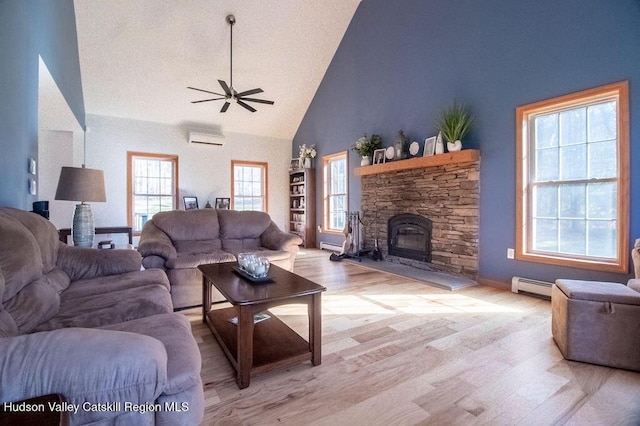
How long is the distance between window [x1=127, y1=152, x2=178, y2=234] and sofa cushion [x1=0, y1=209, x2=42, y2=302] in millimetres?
4931

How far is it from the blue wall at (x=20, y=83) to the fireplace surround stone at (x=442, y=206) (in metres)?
4.25

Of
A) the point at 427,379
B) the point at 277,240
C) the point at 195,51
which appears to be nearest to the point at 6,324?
the point at 427,379

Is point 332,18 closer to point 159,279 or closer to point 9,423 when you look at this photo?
point 159,279

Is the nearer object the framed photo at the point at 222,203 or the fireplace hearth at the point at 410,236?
the fireplace hearth at the point at 410,236

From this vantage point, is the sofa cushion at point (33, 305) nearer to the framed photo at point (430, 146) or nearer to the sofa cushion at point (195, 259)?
the sofa cushion at point (195, 259)

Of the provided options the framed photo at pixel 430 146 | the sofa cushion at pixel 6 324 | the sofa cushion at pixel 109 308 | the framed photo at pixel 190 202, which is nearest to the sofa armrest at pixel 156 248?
the sofa cushion at pixel 109 308

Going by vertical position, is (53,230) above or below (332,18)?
below

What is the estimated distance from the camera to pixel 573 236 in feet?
10.1

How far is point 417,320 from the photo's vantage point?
2588mm

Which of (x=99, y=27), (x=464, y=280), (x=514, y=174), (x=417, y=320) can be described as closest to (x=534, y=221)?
(x=514, y=174)

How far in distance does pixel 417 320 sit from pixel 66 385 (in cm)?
237

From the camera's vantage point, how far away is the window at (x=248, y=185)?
7.14 m

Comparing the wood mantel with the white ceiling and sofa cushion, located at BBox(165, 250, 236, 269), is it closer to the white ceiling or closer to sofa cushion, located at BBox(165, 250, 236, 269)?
the white ceiling

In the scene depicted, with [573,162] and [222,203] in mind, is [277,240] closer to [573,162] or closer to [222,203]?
[573,162]
